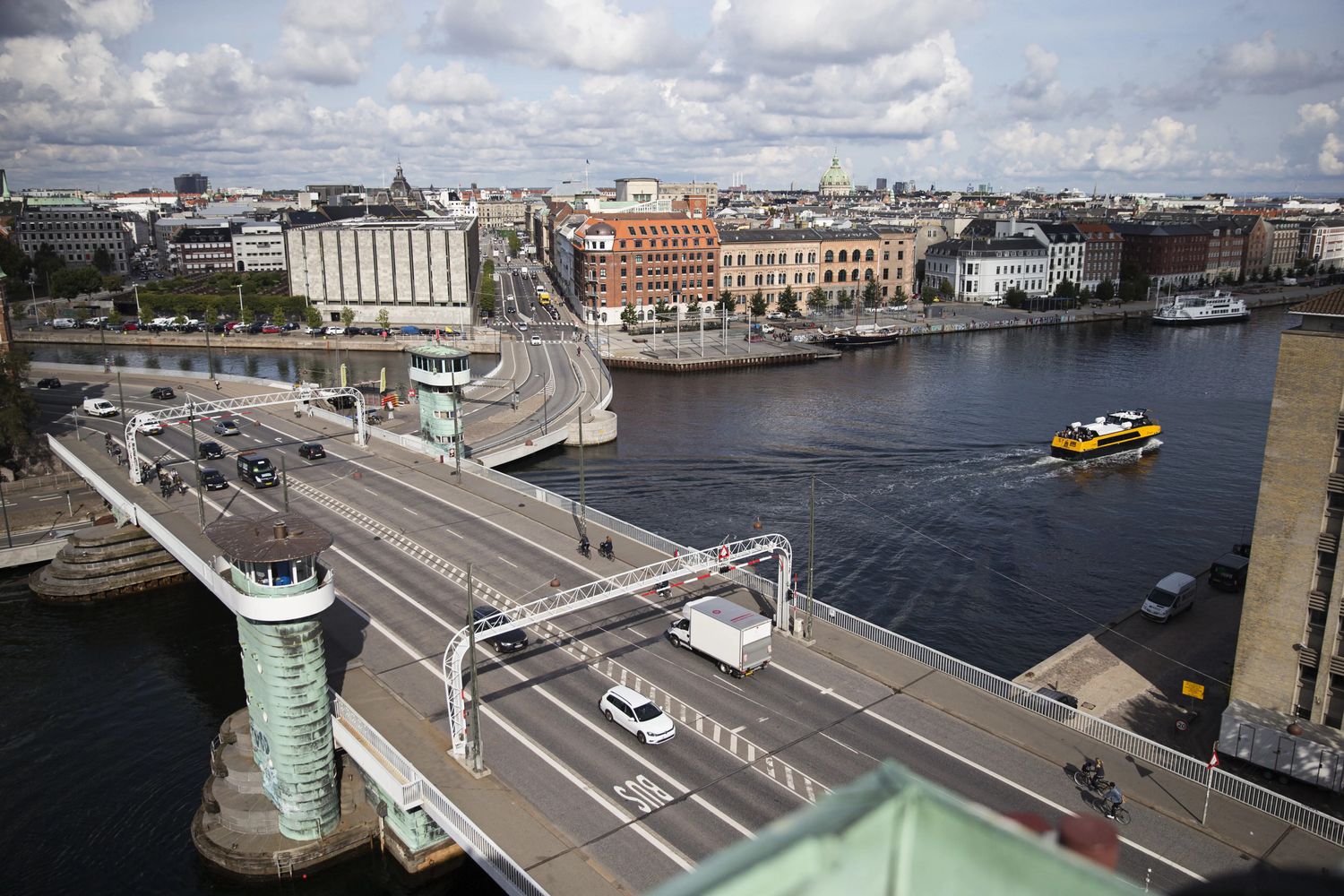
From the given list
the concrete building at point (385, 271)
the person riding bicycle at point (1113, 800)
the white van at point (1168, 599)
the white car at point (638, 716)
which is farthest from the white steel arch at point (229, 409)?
the concrete building at point (385, 271)

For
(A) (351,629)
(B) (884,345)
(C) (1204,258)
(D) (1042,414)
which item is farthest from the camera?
(C) (1204,258)

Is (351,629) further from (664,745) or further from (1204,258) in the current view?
(1204,258)

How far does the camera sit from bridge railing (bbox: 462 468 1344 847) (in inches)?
947

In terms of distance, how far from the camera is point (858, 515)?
182 ft

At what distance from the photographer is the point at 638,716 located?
2788 centimetres

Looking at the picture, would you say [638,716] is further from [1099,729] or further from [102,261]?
[102,261]

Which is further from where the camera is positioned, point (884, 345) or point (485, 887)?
point (884, 345)

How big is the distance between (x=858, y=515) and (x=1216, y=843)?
3282cm

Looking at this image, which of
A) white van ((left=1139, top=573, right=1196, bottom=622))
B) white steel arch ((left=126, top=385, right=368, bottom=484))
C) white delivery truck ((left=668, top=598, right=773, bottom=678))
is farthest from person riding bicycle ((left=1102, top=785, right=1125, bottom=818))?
white steel arch ((left=126, top=385, right=368, bottom=484))

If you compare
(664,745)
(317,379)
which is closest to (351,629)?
(664,745)

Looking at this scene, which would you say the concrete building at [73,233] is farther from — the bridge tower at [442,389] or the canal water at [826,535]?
the bridge tower at [442,389]

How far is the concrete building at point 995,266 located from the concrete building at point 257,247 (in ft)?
384

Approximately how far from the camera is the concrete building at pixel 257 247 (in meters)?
177

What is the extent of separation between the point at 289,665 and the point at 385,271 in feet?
371
